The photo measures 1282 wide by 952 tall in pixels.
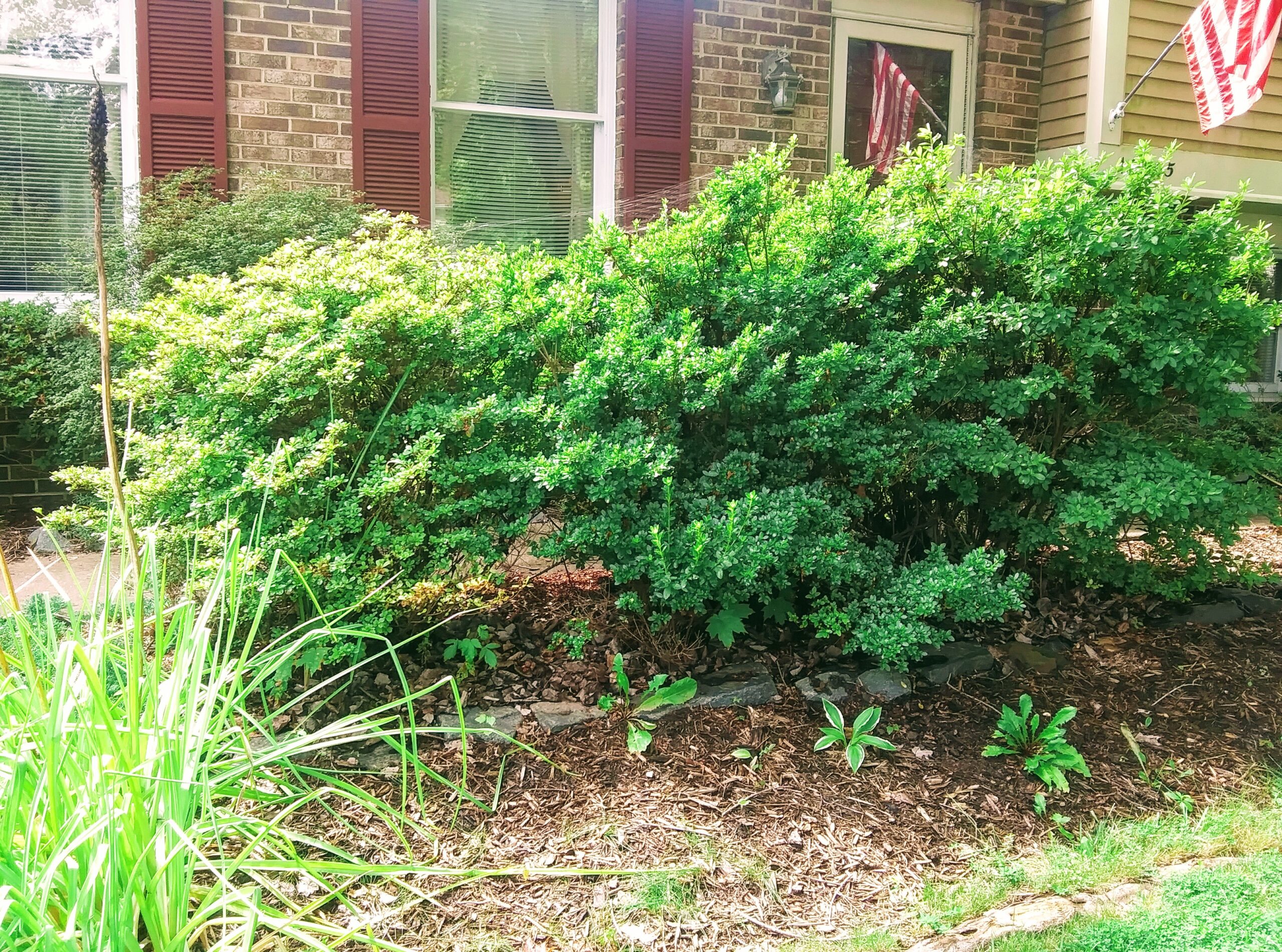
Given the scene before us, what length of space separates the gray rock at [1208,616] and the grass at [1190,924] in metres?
1.80

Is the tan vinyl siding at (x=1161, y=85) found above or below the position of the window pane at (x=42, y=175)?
above

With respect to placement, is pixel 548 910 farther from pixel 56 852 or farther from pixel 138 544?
pixel 138 544

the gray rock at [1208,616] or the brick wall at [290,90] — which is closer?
the gray rock at [1208,616]

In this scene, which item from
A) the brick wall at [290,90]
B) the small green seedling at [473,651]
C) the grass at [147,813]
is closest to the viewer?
the grass at [147,813]

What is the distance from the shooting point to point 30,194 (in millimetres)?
6367

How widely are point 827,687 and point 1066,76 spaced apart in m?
7.35

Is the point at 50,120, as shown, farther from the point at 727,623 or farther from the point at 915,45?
the point at 915,45

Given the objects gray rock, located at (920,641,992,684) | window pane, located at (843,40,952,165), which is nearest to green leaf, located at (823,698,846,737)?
gray rock, located at (920,641,992,684)

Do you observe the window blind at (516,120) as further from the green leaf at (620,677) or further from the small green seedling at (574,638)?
the green leaf at (620,677)

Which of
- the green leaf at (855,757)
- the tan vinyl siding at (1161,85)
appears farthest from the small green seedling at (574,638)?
the tan vinyl siding at (1161,85)

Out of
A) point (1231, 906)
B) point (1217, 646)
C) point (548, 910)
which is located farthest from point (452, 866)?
point (1217, 646)

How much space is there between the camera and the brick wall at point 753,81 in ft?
24.9

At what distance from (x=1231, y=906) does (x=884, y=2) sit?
7.75 meters

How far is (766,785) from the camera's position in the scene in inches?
114
